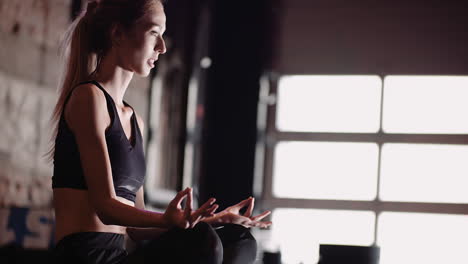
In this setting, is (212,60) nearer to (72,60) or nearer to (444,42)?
(444,42)

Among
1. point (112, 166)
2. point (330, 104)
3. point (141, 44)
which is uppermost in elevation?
point (330, 104)

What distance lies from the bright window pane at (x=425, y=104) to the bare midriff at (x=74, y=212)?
5.63 metres

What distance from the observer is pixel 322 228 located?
6.77 meters

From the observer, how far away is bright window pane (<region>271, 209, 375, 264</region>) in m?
6.70

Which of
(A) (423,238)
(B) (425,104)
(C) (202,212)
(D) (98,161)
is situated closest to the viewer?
(C) (202,212)

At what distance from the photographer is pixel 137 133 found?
1.61m

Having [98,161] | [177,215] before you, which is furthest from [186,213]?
[98,161]

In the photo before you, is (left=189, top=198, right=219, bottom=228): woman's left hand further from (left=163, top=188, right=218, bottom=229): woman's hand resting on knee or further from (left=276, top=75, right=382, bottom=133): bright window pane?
(left=276, top=75, right=382, bottom=133): bright window pane

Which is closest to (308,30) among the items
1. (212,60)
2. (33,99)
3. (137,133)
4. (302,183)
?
(212,60)

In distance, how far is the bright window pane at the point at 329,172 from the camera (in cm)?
676

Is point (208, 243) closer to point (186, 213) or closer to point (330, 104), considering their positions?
point (186, 213)

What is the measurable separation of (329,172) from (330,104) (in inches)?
26.6

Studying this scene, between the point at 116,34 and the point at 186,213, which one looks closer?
the point at 186,213

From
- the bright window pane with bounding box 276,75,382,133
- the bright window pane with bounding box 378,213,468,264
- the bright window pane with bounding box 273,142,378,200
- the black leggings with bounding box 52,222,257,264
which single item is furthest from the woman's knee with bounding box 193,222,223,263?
the bright window pane with bounding box 276,75,382,133
